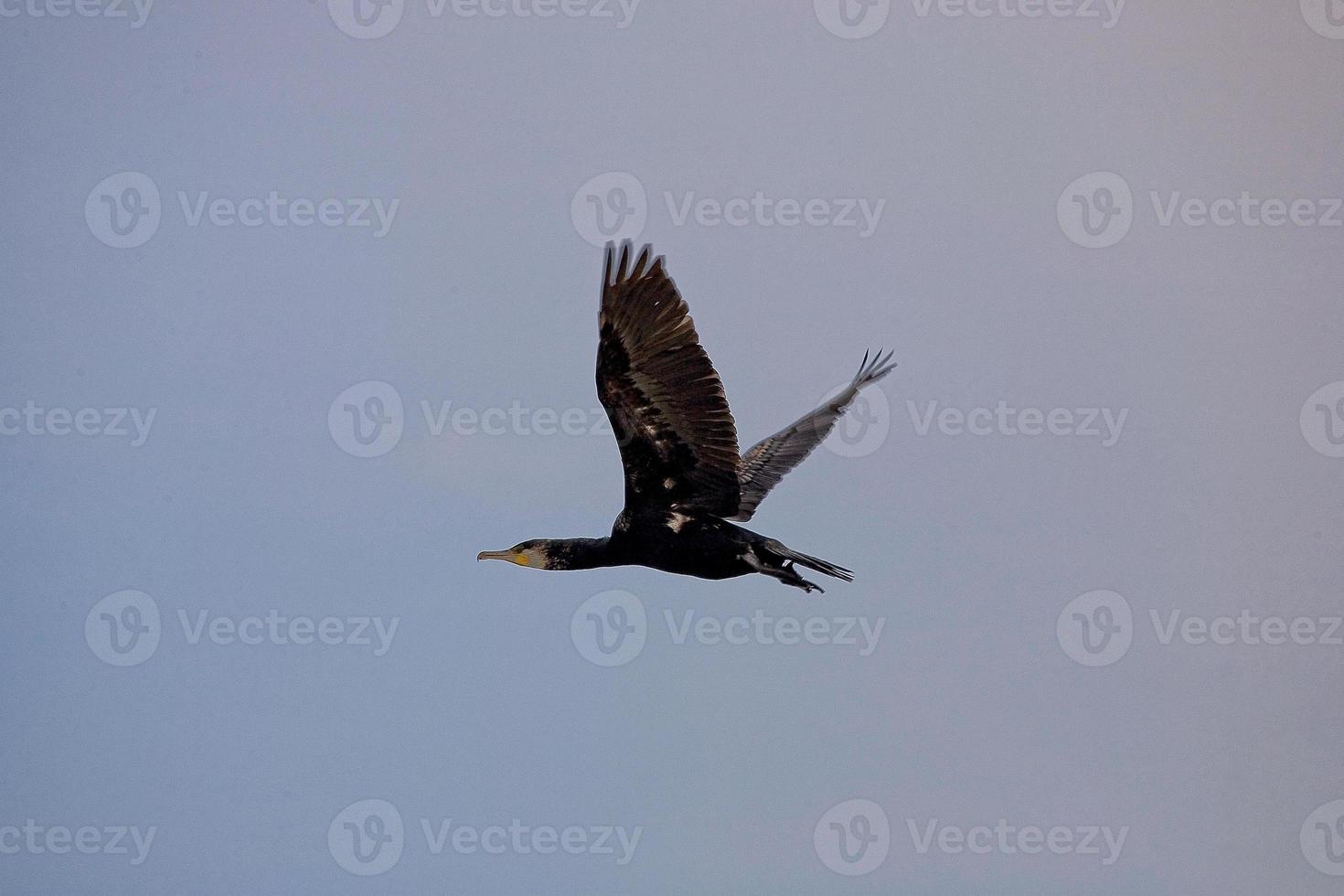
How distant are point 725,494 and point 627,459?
584 mm

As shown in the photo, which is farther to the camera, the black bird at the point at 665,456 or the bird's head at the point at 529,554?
the bird's head at the point at 529,554

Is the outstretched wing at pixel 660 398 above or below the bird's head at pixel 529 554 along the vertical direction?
above

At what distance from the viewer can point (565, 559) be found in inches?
369

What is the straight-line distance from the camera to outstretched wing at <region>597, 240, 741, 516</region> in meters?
8.19

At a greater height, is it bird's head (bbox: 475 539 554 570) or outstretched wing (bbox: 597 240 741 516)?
outstretched wing (bbox: 597 240 741 516)

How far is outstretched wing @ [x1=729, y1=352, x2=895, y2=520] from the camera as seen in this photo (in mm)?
10039

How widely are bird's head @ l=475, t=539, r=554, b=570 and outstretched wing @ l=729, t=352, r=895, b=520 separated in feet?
3.85

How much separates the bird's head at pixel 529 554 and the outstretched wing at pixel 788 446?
3.85 ft

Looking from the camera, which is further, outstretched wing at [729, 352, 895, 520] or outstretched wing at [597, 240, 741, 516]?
outstretched wing at [729, 352, 895, 520]

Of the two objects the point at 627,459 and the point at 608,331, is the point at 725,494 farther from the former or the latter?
the point at 608,331

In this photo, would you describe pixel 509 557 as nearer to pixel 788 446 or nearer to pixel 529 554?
pixel 529 554

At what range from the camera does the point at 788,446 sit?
10367 mm

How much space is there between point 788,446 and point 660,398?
6.46 ft

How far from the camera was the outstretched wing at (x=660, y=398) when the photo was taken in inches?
322
